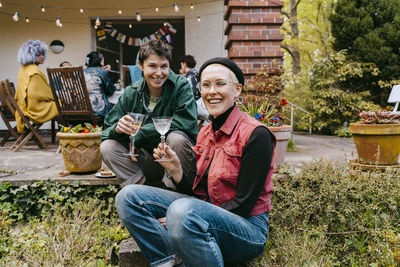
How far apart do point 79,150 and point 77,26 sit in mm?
5596

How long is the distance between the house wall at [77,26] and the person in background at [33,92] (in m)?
2.86

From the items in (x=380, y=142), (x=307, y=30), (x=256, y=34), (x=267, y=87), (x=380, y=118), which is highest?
(x=307, y=30)

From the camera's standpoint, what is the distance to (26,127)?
4.45 meters

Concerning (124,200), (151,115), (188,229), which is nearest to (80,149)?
(151,115)

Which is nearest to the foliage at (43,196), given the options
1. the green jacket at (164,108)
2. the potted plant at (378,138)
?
the green jacket at (164,108)

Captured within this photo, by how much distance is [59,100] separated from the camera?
407 centimetres

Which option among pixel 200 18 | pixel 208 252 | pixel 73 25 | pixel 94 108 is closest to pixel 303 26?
pixel 200 18

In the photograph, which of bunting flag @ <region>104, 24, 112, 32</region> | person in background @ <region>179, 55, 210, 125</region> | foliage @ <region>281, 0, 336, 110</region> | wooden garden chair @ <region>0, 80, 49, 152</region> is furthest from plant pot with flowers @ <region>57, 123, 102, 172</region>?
foliage @ <region>281, 0, 336, 110</region>

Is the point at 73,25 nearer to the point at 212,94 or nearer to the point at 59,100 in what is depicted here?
the point at 59,100

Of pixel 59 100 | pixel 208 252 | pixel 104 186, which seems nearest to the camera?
pixel 208 252

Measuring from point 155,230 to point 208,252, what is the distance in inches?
15.0

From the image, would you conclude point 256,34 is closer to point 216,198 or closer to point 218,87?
point 218,87

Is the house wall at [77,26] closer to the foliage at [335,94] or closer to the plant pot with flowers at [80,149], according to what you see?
the foliage at [335,94]

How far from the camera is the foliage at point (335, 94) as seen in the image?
766 centimetres
